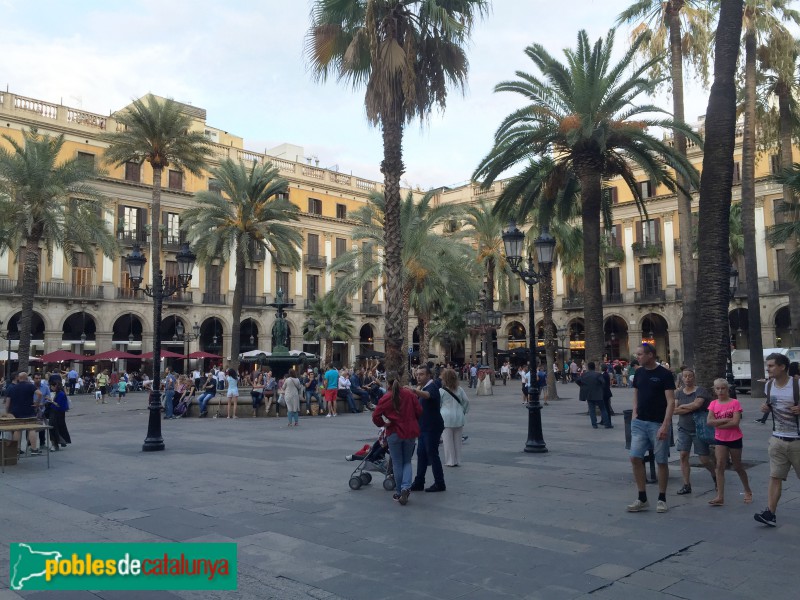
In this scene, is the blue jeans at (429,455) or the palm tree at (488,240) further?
the palm tree at (488,240)

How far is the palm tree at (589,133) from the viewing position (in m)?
18.2

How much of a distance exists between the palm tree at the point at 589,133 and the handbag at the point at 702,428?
1036 centimetres

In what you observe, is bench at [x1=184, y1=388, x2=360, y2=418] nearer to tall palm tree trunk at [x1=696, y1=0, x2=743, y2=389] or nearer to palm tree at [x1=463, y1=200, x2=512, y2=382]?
tall palm tree trunk at [x1=696, y1=0, x2=743, y2=389]

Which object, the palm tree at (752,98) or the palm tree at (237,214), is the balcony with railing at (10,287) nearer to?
the palm tree at (237,214)

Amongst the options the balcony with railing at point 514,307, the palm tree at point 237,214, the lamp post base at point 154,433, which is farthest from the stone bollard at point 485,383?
the balcony with railing at point 514,307

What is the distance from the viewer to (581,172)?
18656 mm

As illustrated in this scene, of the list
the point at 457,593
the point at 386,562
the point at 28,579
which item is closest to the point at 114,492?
the point at 28,579

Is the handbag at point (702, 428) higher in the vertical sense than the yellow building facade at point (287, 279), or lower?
lower

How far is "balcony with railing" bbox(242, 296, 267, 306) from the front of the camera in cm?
4888

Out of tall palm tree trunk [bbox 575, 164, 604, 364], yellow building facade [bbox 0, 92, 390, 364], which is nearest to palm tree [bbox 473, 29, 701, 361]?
tall palm tree trunk [bbox 575, 164, 604, 364]

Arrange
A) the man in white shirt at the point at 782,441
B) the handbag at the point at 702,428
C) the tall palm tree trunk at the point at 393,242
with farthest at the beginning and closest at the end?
the tall palm tree trunk at the point at 393,242, the handbag at the point at 702,428, the man in white shirt at the point at 782,441

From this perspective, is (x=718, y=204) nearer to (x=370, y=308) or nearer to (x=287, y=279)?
(x=287, y=279)

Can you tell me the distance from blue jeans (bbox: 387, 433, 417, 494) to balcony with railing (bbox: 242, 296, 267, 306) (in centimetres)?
4264

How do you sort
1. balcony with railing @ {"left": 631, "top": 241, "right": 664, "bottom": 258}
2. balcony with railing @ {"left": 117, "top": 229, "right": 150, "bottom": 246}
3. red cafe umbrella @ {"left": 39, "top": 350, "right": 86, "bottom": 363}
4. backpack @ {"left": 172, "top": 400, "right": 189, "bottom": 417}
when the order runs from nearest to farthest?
backpack @ {"left": 172, "top": 400, "right": 189, "bottom": 417} → red cafe umbrella @ {"left": 39, "top": 350, "right": 86, "bottom": 363} → balcony with railing @ {"left": 117, "top": 229, "right": 150, "bottom": 246} → balcony with railing @ {"left": 631, "top": 241, "right": 664, "bottom": 258}
